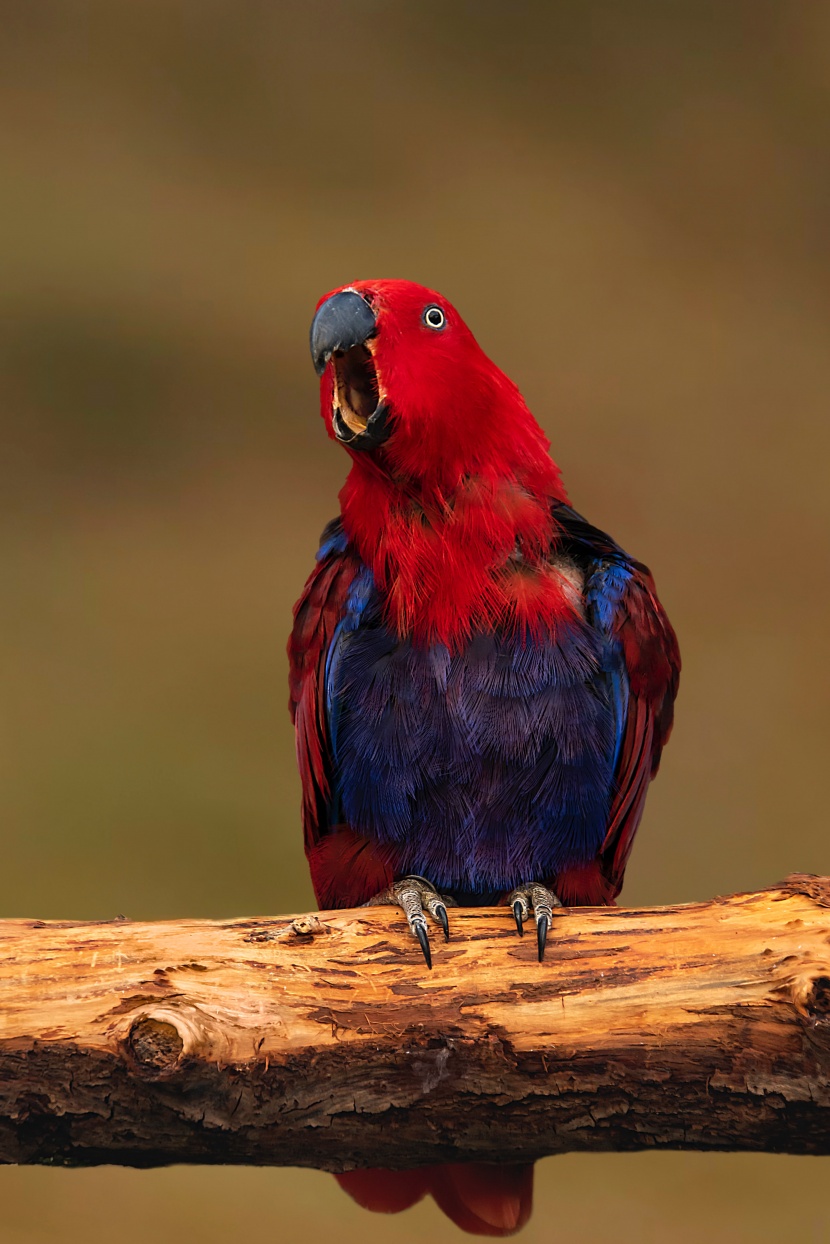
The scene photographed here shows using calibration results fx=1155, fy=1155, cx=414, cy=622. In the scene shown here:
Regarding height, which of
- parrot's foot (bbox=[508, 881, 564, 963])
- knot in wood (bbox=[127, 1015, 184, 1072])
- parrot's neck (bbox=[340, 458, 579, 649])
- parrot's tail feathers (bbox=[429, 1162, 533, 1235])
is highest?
parrot's neck (bbox=[340, 458, 579, 649])

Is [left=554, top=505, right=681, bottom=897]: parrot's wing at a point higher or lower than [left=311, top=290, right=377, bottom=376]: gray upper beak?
lower

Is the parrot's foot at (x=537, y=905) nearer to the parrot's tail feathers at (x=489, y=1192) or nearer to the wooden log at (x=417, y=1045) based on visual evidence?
Result: the wooden log at (x=417, y=1045)

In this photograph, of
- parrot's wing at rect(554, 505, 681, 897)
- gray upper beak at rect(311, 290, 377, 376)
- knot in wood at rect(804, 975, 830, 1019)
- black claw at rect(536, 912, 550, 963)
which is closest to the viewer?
knot in wood at rect(804, 975, 830, 1019)

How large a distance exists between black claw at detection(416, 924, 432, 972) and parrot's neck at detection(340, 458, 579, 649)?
48 cm

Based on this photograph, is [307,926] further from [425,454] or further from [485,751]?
[425,454]

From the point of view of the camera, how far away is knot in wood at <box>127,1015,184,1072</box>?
1539 mm

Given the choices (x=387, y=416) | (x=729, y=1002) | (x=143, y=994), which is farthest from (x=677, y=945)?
(x=387, y=416)

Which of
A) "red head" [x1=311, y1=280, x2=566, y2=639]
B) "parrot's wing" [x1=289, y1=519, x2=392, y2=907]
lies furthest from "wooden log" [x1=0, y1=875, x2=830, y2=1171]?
"red head" [x1=311, y1=280, x2=566, y2=639]

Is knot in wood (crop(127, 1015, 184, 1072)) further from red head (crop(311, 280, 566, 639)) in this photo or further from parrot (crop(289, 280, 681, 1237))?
red head (crop(311, 280, 566, 639))

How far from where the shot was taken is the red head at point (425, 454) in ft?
6.33

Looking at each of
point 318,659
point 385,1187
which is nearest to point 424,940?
point 318,659

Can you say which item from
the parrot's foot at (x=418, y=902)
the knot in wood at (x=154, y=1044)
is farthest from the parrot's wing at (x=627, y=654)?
the knot in wood at (x=154, y=1044)

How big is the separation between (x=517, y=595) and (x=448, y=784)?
0.35 metres

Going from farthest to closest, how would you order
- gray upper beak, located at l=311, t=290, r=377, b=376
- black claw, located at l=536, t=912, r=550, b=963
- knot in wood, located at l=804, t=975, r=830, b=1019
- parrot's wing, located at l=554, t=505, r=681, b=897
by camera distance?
parrot's wing, located at l=554, t=505, r=681, b=897 < gray upper beak, located at l=311, t=290, r=377, b=376 < black claw, located at l=536, t=912, r=550, b=963 < knot in wood, located at l=804, t=975, r=830, b=1019
